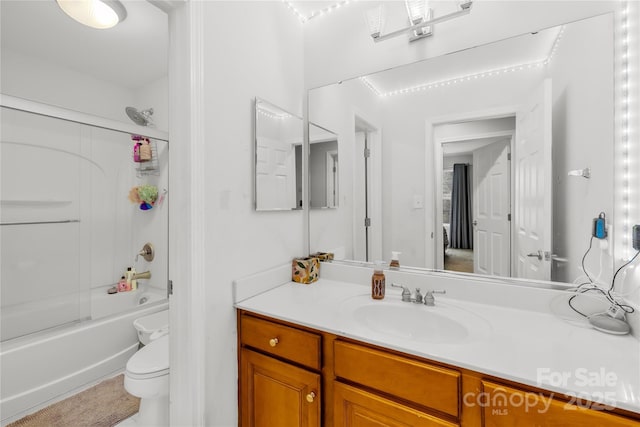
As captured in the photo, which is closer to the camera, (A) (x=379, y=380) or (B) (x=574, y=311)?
(A) (x=379, y=380)

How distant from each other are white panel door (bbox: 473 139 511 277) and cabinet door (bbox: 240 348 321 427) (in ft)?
3.08

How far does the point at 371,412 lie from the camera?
89cm

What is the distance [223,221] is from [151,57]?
200 cm

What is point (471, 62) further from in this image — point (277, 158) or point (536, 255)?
point (277, 158)

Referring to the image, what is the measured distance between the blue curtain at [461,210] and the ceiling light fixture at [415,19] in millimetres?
665

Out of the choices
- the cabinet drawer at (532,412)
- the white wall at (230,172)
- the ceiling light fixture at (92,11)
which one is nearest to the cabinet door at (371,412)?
the cabinet drawer at (532,412)

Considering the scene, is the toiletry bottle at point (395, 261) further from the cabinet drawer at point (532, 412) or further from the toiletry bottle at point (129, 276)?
the toiletry bottle at point (129, 276)

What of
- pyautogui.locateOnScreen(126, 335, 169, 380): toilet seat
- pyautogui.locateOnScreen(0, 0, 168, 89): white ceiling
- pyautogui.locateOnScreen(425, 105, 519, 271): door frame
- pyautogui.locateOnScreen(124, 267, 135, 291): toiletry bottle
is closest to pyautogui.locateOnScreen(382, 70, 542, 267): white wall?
pyautogui.locateOnScreen(425, 105, 519, 271): door frame

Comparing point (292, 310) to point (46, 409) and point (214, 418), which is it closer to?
point (214, 418)

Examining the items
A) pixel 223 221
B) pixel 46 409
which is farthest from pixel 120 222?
pixel 223 221

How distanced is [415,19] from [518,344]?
4.56ft

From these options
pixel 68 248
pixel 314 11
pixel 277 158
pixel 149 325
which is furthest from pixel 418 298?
pixel 68 248

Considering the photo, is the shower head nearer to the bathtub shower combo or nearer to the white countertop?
the bathtub shower combo

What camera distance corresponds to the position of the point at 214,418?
115cm
